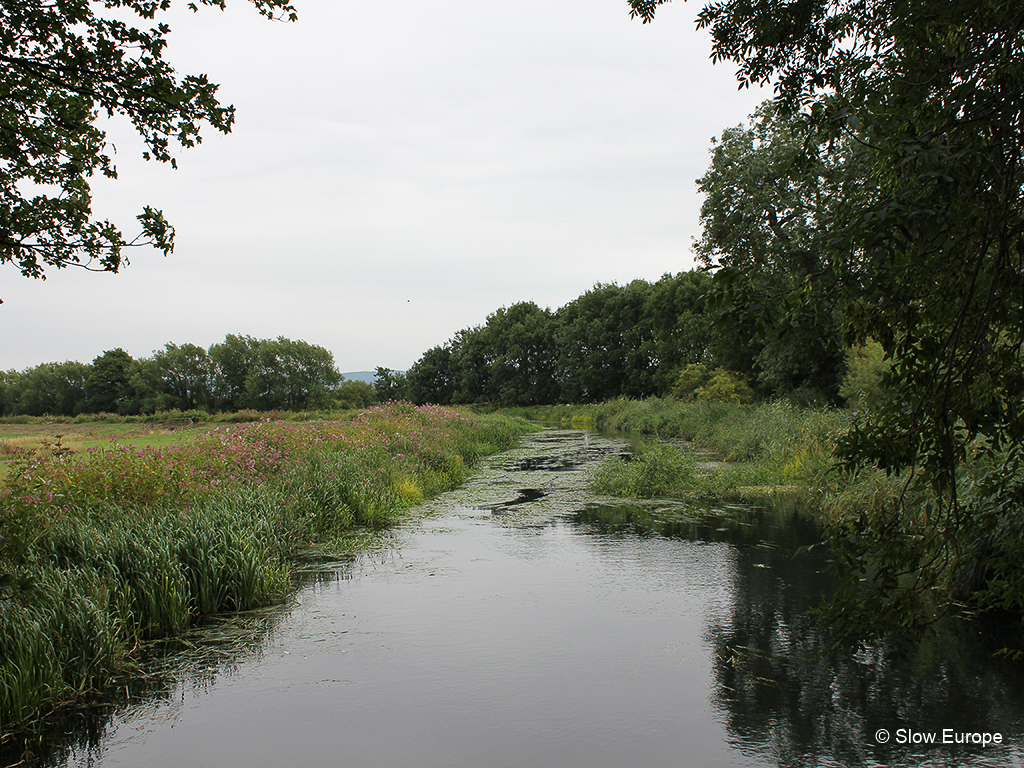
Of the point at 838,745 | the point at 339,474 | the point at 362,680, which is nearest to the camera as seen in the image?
the point at 838,745

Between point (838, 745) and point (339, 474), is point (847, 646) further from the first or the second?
point (339, 474)

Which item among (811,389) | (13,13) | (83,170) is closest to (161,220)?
(83,170)

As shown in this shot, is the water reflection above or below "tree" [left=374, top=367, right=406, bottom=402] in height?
below

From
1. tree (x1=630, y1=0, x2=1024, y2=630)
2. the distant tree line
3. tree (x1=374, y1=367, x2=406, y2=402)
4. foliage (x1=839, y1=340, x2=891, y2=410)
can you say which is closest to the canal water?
tree (x1=630, y1=0, x2=1024, y2=630)

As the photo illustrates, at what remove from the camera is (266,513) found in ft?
28.9

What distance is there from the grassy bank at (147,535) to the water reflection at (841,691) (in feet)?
14.6

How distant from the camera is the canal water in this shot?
4.38m

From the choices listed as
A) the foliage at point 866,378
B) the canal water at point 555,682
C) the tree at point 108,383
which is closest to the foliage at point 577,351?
the foliage at point 866,378

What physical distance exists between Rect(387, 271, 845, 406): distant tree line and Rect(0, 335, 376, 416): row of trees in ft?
24.1

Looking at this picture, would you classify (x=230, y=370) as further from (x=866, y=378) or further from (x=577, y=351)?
(x=866, y=378)

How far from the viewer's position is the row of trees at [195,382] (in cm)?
6400

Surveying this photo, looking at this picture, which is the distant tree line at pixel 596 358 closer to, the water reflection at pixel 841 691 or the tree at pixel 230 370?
the tree at pixel 230 370

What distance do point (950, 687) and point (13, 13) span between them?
26.5ft

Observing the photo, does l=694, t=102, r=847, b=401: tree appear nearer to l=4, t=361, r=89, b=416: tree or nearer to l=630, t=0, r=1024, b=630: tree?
l=630, t=0, r=1024, b=630: tree
